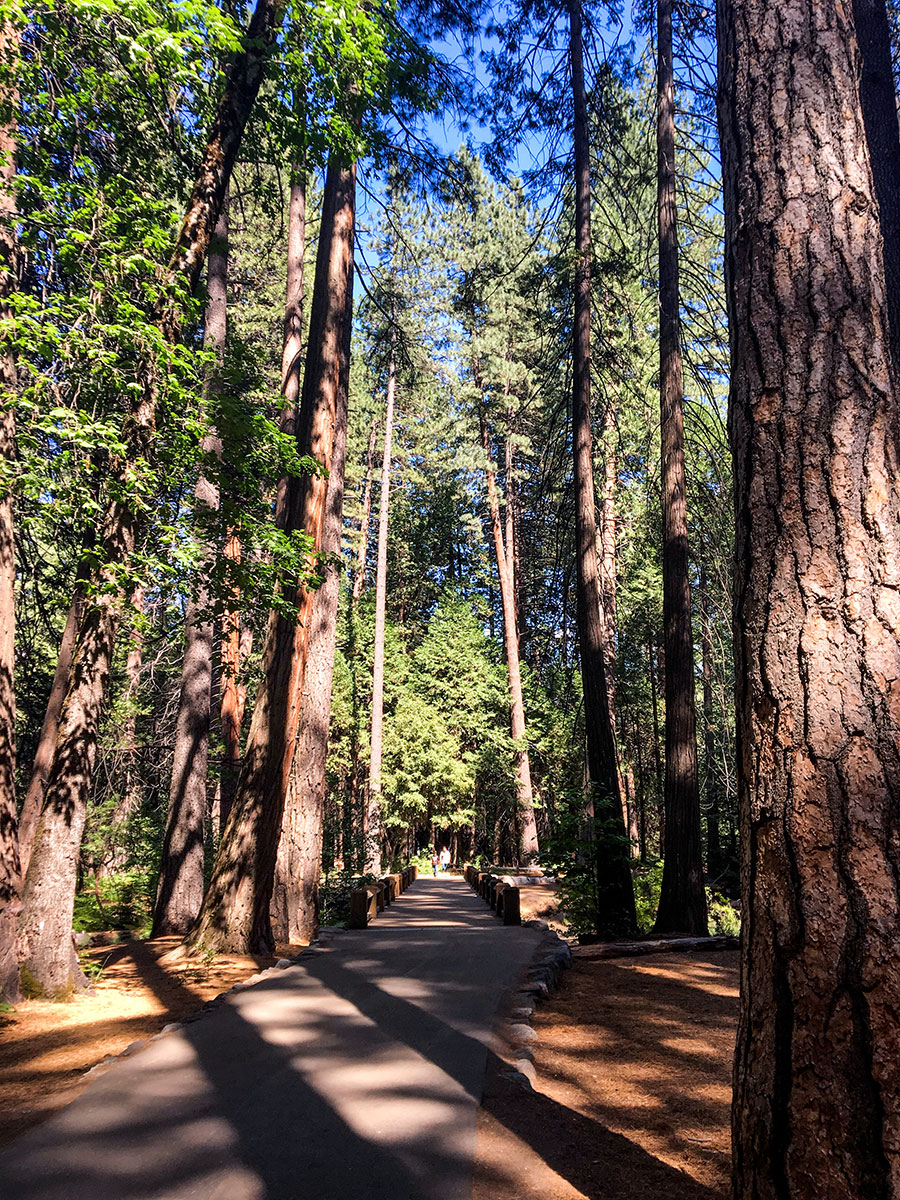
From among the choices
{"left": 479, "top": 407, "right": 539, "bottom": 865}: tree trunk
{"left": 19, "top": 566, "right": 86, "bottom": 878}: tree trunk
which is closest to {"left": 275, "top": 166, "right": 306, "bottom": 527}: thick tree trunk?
{"left": 19, "top": 566, "right": 86, "bottom": 878}: tree trunk

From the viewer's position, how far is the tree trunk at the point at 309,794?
9320 millimetres

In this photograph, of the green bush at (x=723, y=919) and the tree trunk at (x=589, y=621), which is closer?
the tree trunk at (x=589, y=621)

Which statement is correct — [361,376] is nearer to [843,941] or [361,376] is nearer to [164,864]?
[164,864]

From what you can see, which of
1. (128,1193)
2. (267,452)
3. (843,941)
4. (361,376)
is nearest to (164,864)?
(267,452)

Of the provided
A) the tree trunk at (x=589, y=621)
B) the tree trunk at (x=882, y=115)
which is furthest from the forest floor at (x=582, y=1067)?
the tree trunk at (x=882, y=115)

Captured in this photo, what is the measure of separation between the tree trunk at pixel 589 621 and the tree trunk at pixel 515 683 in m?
13.4

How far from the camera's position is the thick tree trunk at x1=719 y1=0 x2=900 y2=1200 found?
190 cm

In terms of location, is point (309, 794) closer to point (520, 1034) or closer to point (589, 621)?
point (589, 621)

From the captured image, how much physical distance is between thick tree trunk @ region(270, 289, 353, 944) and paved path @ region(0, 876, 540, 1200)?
11.9ft

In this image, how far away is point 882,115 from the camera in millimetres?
6305

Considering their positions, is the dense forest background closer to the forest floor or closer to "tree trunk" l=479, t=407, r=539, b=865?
"tree trunk" l=479, t=407, r=539, b=865

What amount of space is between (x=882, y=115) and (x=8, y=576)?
949cm

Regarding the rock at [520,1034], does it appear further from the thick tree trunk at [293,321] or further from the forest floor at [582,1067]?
the thick tree trunk at [293,321]

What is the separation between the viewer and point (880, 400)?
7.52ft
